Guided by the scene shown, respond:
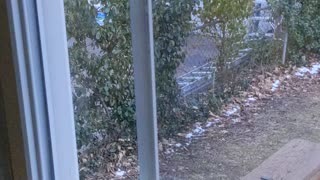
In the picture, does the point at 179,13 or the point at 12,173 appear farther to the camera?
the point at 12,173

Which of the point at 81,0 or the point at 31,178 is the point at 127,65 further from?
the point at 31,178

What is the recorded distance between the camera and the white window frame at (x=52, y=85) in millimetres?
960

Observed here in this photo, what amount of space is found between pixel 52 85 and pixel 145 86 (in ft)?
0.57

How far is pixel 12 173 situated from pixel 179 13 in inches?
17.6

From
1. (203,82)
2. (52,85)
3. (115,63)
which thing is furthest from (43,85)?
(203,82)

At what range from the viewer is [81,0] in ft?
3.24

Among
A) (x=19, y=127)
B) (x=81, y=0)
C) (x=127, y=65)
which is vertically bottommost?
→ (x=19, y=127)

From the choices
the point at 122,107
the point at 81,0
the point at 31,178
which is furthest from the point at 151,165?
the point at 81,0

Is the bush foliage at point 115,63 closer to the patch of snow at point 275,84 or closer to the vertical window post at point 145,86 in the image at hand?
the vertical window post at point 145,86

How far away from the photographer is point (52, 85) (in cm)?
101

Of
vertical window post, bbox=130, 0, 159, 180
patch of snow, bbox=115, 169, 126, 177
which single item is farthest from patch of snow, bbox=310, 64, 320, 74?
patch of snow, bbox=115, 169, 126, 177

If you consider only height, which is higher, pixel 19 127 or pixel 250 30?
pixel 250 30

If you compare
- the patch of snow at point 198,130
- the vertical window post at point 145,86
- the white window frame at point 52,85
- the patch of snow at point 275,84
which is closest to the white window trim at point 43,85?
the white window frame at point 52,85

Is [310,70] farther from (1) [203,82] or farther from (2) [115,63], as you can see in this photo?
(2) [115,63]
